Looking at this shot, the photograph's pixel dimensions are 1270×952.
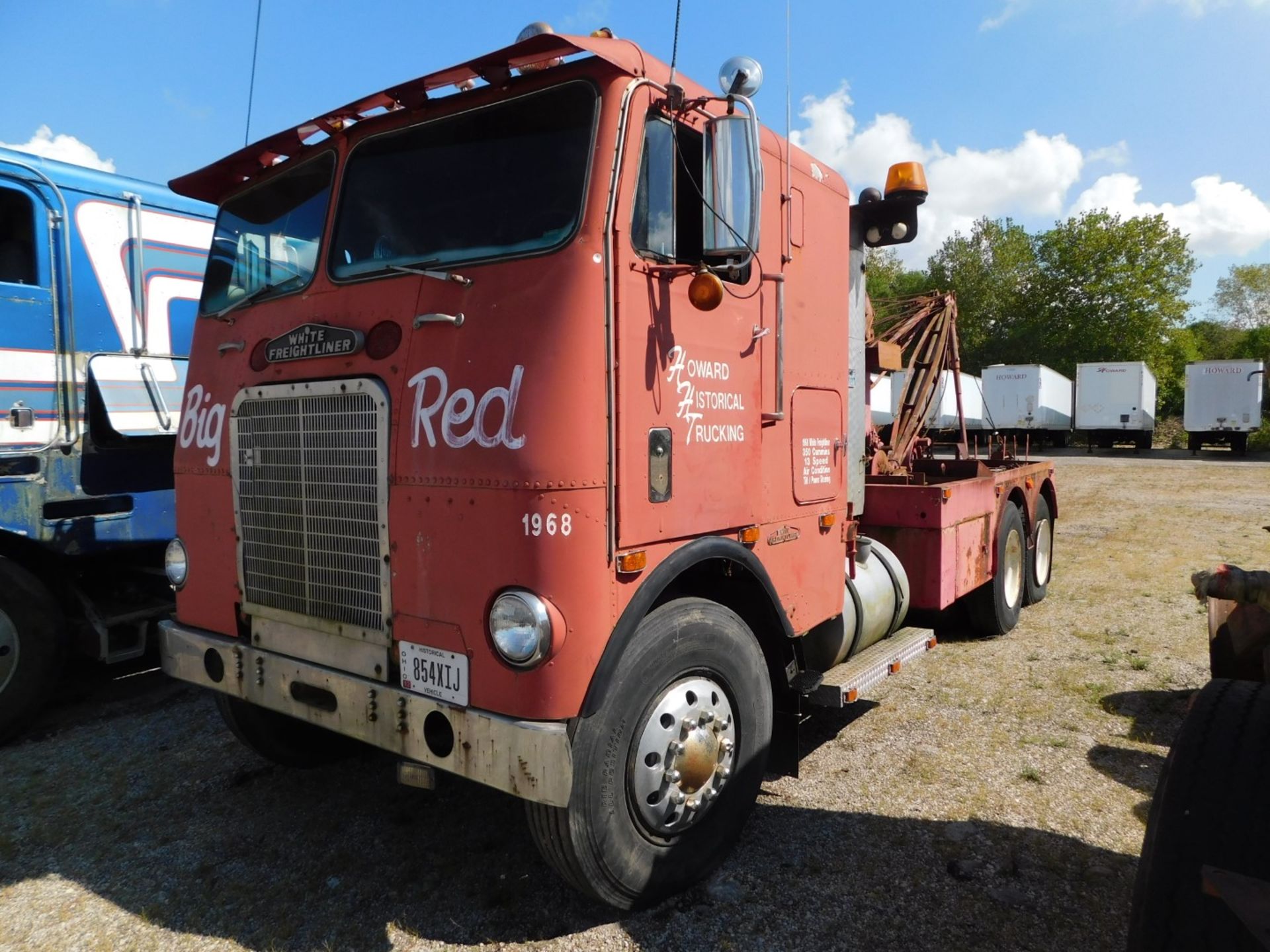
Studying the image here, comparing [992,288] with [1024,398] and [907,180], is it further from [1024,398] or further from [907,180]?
[907,180]

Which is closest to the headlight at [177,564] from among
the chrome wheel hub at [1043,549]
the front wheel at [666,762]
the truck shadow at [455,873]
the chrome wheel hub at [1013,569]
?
the truck shadow at [455,873]

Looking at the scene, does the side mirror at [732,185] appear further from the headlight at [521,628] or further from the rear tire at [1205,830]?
the rear tire at [1205,830]

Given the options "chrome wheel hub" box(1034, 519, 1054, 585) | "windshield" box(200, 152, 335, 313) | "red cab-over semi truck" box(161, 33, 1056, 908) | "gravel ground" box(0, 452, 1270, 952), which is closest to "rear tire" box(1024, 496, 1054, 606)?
"chrome wheel hub" box(1034, 519, 1054, 585)

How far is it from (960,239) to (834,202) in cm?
5706

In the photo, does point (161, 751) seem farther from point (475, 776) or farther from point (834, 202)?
point (834, 202)

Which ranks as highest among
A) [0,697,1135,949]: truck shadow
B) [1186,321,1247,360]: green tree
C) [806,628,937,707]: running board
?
[1186,321,1247,360]: green tree

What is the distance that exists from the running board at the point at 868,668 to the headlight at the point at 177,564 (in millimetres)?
2764

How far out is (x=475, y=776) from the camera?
256 cm

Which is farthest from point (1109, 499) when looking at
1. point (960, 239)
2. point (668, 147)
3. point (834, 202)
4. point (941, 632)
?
point (960, 239)

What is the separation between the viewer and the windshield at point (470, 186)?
2.73m

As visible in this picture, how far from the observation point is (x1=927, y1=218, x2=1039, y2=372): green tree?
4881 cm

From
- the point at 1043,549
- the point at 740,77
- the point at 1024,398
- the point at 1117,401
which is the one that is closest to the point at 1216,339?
the point at 1117,401

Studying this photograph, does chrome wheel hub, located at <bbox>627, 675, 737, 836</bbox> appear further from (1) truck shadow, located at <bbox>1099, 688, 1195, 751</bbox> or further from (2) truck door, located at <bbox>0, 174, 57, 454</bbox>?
(2) truck door, located at <bbox>0, 174, 57, 454</bbox>

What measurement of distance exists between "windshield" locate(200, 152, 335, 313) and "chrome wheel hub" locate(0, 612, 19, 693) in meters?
2.31
